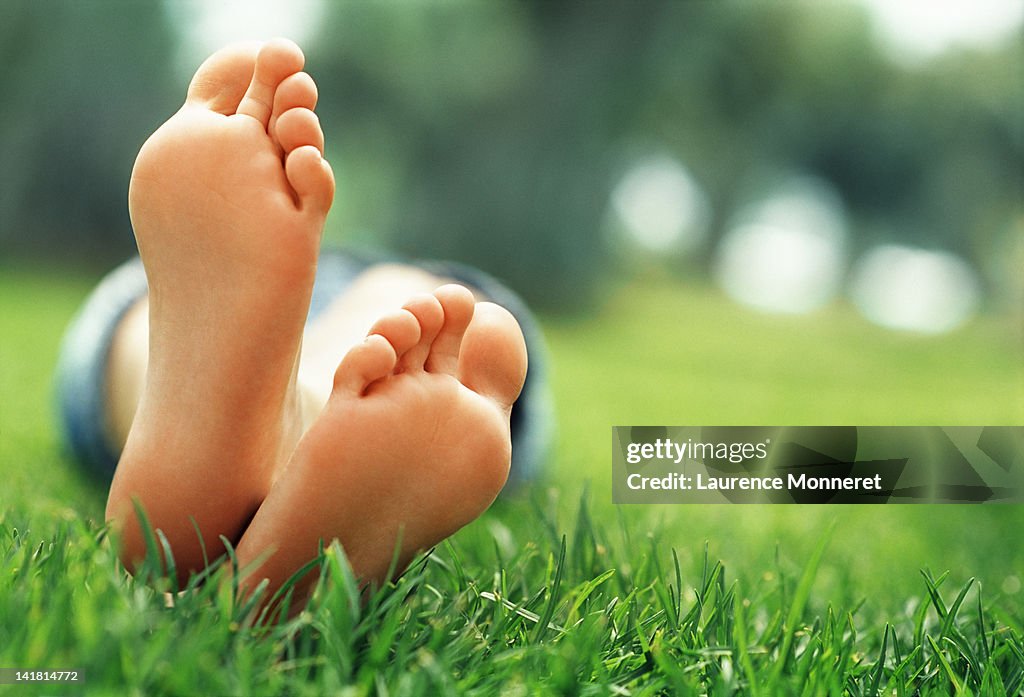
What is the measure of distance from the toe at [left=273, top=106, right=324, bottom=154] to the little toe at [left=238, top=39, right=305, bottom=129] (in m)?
0.03

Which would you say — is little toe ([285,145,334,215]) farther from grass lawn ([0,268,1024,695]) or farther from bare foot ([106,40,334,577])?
grass lawn ([0,268,1024,695])

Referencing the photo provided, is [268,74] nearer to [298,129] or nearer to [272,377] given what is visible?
[298,129]

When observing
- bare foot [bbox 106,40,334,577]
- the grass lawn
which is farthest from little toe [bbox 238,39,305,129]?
the grass lawn

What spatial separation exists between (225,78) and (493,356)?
289mm

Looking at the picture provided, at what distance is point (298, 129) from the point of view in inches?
25.4

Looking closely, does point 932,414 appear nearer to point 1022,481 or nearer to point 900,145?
point 1022,481

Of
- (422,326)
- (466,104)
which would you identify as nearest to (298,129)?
(422,326)

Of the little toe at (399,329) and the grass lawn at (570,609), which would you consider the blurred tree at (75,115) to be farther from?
the little toe at (399,329)

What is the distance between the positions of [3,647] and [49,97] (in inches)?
239

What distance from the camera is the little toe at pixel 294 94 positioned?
65 centimetres

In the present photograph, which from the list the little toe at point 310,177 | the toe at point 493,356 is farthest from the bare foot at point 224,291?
the toe at point 493,356

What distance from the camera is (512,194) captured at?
6.54 metres

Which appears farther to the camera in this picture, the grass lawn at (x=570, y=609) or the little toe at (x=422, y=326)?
the little toe at (x=422, y=326)

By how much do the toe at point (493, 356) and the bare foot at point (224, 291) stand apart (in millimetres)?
122
